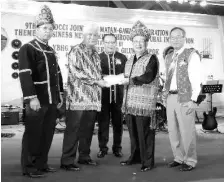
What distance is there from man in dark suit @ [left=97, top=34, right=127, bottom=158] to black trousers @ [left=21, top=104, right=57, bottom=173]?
1.02 m

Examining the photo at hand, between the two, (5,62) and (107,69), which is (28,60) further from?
(5,62)

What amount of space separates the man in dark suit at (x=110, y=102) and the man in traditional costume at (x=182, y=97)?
0.78 m

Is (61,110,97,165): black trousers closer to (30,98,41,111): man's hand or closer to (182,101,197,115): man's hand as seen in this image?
(30,98,41,111): man's hand

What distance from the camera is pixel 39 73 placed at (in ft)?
9.45

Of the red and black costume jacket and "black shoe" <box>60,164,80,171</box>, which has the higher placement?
the red and black costume jacket

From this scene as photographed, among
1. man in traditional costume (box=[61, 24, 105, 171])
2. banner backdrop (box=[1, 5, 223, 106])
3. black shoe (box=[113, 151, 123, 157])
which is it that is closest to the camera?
man in traditional costume (box=[61, 24, 105, 171])

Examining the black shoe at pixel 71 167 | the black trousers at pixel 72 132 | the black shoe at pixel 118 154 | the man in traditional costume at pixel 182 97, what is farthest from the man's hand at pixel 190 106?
the black shoe at pixel 71 167

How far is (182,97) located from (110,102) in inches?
42.6

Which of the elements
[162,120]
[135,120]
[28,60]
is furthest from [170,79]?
[162,120]

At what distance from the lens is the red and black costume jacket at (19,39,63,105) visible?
8.98 ft

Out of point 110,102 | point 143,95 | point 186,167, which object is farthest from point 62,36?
point 186,167

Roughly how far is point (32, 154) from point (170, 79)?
163 cm

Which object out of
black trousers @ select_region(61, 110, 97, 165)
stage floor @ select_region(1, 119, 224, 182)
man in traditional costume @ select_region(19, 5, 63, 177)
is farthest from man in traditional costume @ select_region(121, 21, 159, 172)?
man in traditional costume @ select_region(19, 5, 63, 177)

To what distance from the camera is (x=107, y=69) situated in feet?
12.8
